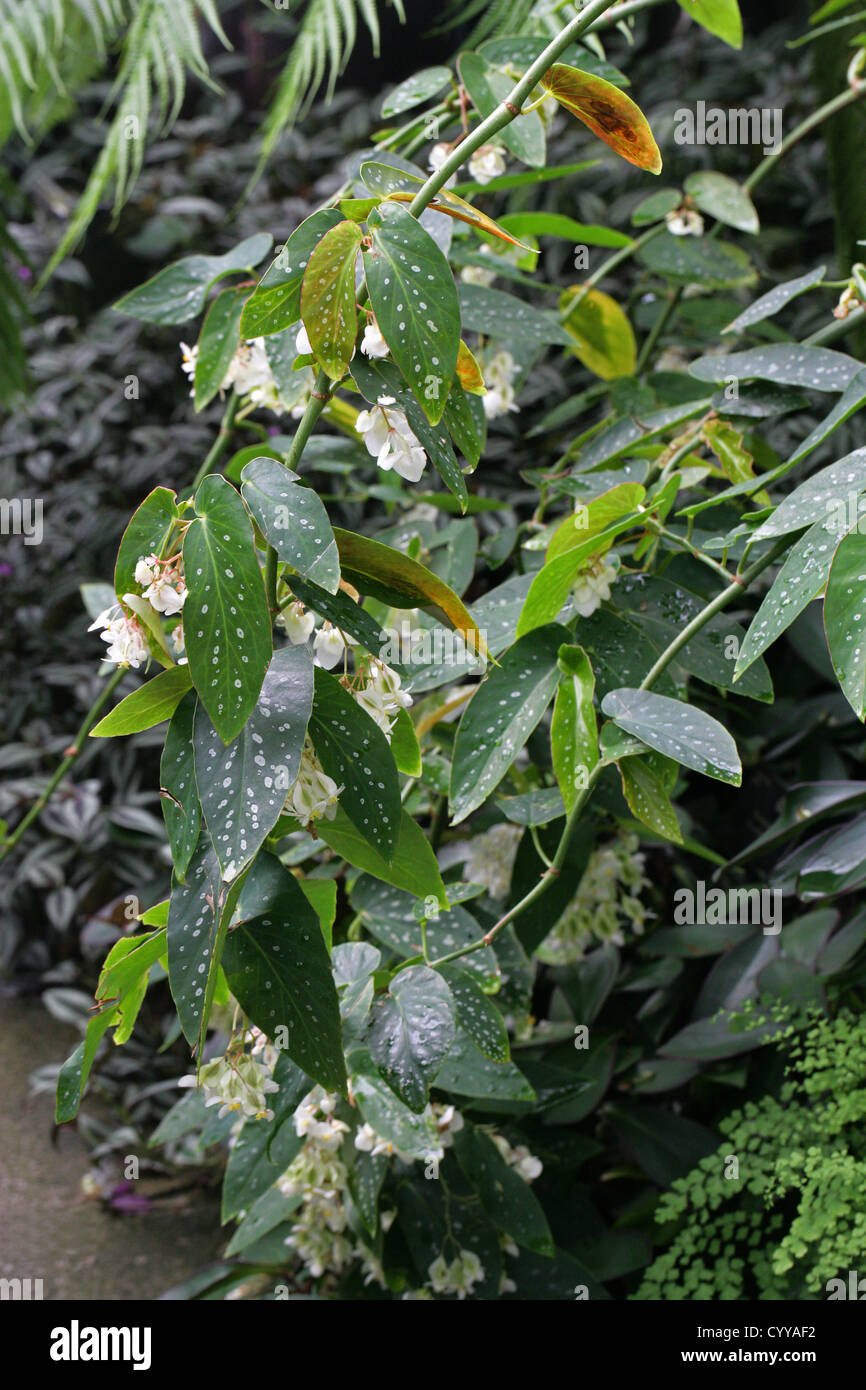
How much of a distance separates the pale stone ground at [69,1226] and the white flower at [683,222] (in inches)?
53.6

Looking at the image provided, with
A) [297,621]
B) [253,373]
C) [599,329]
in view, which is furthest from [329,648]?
[599,329]

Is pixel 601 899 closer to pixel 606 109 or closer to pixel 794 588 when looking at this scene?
pixel 794 588

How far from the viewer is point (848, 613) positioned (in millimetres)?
Result: 481

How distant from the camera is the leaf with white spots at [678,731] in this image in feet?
1.73

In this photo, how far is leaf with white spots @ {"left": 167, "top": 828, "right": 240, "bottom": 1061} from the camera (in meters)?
0.45

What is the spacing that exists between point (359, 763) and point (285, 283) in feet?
0.76

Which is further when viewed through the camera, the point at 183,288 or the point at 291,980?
the point at 183,288

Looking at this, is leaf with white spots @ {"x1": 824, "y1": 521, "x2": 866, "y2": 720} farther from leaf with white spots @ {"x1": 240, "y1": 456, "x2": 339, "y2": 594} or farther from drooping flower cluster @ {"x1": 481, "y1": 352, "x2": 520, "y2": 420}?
drooping flower cluster @ {"x1": 481, "y1": 352, "x2": 520, "y2": 420}

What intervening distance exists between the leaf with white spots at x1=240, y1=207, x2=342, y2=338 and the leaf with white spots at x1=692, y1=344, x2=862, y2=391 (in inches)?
14.3

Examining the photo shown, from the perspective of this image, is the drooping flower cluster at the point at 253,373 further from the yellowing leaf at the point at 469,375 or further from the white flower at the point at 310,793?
the white flower at the point at 310,793

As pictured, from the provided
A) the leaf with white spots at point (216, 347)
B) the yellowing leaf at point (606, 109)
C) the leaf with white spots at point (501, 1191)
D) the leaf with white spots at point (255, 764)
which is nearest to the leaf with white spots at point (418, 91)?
the leaf with white spots at point (216, 347)

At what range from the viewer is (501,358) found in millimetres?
951

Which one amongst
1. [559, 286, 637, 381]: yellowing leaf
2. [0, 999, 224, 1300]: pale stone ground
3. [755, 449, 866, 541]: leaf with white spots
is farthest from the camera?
[0, 999, 224, 1300]: pale stone ground

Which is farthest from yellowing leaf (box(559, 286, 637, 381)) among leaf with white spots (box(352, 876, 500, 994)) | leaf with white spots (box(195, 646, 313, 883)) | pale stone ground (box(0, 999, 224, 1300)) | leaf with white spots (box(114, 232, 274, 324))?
pale stone ground (box(0, 999, 224, 1300))
